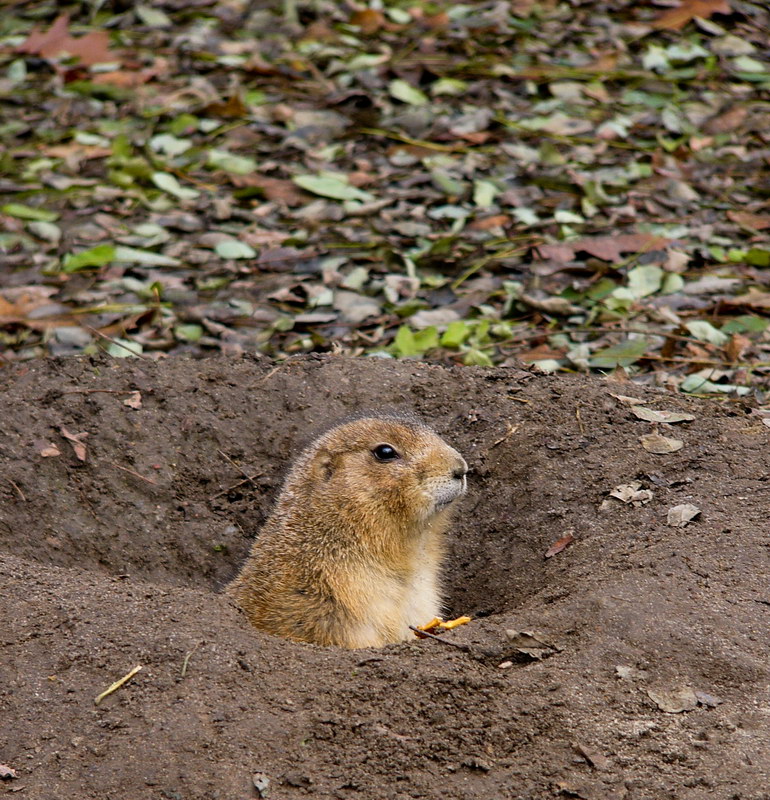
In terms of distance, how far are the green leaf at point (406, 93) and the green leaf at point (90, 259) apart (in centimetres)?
316

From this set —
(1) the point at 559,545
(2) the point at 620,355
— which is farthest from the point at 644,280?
(1) the point at 559,545

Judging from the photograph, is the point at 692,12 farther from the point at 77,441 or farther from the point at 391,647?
the point at 391,647

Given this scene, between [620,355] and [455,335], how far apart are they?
101 cm

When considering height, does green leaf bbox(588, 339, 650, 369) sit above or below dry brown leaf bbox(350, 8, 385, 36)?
below

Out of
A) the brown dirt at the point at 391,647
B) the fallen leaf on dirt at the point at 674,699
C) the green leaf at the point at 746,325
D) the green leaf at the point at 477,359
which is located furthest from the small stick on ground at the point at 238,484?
the green leaf at the point at 746,325

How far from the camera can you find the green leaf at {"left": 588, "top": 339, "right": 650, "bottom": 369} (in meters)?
6.21

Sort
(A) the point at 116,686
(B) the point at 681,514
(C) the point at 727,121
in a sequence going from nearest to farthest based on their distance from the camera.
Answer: (A) the point at 116,686 → (B) the point at 681,514 → (C) the point at 727,121

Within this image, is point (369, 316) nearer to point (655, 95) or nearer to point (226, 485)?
point (226, 485)

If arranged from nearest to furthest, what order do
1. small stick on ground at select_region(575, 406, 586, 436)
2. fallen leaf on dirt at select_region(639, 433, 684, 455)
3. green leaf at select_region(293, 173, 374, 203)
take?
fallen leaf on dirt at select_region(639, 433, 684, 455)
small stick on ground at select_region(575, 406, 586, 436)
green leaf at select_region(293, 173, 374, 203)

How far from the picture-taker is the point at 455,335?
655 centimetres

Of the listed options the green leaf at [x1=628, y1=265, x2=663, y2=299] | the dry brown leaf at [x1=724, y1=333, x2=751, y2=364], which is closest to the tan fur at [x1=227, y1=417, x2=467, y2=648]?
the dry brown leaf at [x1=724, y1=333, x2=751, y2=364]

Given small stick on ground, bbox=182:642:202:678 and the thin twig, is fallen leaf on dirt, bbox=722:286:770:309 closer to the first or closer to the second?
the thin twig

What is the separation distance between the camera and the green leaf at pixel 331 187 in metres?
8.23

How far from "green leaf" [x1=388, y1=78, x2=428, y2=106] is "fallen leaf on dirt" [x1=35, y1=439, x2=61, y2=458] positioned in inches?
206
